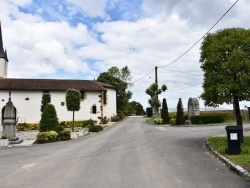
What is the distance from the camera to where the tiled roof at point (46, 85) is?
38938 mm

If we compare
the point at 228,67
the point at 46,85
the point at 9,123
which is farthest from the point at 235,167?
the point at 46,85

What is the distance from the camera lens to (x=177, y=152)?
13.0 meters

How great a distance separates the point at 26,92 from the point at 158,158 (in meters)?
30.9

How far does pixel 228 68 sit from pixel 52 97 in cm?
2930

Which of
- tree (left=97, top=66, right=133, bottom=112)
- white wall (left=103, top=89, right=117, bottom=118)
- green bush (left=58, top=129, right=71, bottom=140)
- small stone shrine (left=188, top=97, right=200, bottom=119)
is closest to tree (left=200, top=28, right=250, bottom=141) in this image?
green bush (left=58, top=129, right=71, bottom=140)

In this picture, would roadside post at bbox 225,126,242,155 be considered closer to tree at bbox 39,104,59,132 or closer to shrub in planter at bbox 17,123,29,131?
tree at bbox 39,104,59,132

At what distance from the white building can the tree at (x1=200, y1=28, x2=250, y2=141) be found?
2704cm

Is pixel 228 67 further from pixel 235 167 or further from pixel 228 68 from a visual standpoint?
pixel 235 167

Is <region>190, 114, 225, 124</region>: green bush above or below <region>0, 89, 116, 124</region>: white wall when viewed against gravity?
below

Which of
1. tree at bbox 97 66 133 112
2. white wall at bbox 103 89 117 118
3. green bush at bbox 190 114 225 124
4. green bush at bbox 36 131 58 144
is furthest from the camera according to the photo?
tree at bbox 97 66 133 112

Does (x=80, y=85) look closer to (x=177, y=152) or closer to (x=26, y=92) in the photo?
(x=26, y=92)

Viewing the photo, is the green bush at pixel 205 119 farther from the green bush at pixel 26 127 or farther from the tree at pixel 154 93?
the green bush at pixel 26 127

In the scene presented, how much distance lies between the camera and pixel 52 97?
39.5 meters

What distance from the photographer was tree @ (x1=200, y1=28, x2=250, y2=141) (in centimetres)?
1353
